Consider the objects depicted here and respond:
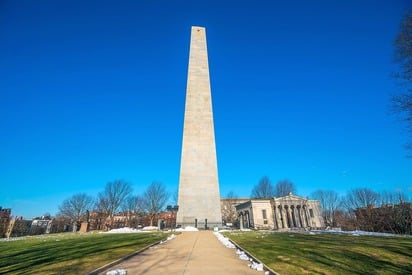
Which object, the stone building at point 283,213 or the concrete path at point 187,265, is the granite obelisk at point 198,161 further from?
the stone building at point 283,213

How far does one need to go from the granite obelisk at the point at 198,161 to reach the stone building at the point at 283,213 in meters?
23.3

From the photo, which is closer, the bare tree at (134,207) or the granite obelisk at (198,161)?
the granite obelisk at (198,161)

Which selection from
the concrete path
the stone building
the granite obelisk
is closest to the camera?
the concrete path

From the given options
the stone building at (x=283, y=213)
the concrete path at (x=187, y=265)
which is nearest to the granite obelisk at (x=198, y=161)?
the concrete path at (x=187, y=265)

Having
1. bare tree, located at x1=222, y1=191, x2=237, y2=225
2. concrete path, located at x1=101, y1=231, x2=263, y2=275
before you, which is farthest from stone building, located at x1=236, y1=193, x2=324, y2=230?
concrete path, located at x1=101, y1=231, x2=263, y2=275

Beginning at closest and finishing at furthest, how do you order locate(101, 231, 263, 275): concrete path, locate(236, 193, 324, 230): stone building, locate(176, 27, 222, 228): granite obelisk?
locate(101, 231, 263, 275): concrete path
locate(176, 27, 222, 228): granite obelisk
locate(236, 193, 324, 230): stone building

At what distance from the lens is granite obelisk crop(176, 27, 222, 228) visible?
28156mm

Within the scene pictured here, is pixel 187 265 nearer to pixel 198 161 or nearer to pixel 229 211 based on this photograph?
pixel 198 161

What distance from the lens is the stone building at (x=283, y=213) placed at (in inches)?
1948

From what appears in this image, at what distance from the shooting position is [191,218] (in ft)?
91.2

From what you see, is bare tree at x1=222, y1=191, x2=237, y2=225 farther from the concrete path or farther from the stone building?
the concrete path

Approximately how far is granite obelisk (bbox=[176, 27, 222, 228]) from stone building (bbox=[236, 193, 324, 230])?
2328 centimetres

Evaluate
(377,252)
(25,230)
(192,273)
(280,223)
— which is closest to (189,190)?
(377,252)

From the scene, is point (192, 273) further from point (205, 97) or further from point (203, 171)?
point (205, 97)
